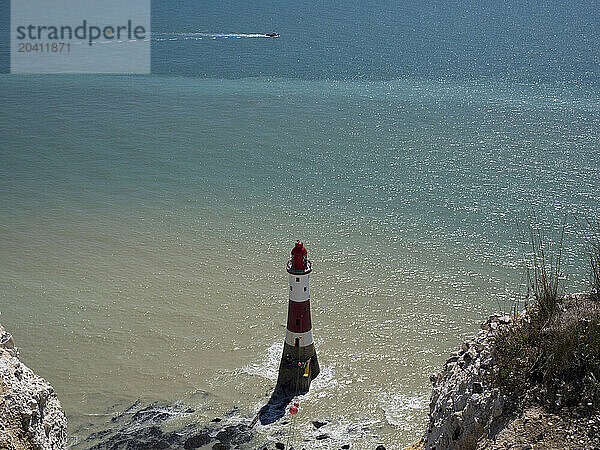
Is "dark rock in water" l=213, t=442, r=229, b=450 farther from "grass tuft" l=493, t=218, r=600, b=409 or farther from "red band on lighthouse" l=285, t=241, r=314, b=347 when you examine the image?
"grass tuft" l=493, t=218, r=600, b=409

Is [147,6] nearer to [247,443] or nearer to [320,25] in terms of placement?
[320,25]

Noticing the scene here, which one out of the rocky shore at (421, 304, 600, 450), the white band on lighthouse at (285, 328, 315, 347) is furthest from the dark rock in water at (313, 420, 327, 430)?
the rocky shore at (421, 304, 600, 450)

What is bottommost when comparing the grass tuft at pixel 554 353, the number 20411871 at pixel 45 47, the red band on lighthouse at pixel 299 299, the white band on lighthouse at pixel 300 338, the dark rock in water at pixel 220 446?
the dark rock in water at pixel 220 446

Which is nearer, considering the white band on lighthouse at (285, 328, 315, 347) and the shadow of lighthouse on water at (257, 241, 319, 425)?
the shadow of lighthouse on water at (257, 241, 319, 425)

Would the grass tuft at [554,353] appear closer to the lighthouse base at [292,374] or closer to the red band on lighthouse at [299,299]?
the red band on lighthouse at [299,299]

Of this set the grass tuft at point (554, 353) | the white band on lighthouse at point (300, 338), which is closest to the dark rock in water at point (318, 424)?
the white band on lighthouse at point (300, 338)
